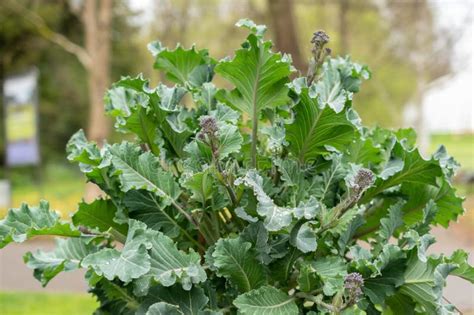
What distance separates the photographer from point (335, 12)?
98.5 feet

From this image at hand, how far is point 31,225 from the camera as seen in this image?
197 cm

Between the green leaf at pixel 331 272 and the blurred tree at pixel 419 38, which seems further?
the blurred tree at pixel 419 38

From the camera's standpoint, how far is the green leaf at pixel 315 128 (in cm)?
188

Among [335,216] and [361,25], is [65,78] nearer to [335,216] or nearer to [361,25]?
[361,25]

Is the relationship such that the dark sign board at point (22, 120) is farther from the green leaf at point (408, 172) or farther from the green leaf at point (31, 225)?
the green leaf at point (408, 172)

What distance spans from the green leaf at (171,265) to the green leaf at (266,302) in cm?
13

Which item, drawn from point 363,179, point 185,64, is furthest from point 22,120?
point 363,179

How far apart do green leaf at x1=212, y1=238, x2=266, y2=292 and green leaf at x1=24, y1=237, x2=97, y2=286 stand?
567mm

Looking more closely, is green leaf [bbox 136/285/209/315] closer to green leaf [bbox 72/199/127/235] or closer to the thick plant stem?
green leaf [bbox 72/199/127/235]

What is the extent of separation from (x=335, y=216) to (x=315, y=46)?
0.53 metres

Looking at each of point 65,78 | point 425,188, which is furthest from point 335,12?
point 425,188

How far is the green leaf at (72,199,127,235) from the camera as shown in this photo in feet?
6.95

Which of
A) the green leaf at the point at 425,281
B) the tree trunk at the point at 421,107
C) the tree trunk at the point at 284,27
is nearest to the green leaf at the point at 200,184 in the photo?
the green leaf at the point at 425,281

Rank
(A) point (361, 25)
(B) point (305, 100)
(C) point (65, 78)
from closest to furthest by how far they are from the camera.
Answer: (B) point (305, 100) < (C) point (65, 78) < (A) point (361, 25)
